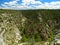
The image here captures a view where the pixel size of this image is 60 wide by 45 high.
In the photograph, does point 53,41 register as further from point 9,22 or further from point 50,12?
point 9,22

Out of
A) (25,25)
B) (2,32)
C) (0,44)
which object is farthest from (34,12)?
(0,44)

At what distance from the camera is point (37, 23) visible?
4738 millimetres

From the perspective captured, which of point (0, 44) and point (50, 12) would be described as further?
point (50, 12)

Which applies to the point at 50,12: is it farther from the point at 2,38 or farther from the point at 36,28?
the point at 2,38

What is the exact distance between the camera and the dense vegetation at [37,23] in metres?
4.59

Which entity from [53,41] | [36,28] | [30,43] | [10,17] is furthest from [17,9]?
[53,41]

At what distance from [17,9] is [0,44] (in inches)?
48.8

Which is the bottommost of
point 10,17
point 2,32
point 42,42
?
point 42,42

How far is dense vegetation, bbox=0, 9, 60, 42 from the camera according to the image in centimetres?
459

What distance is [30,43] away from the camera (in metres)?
4.41

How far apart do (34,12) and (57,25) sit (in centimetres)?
77

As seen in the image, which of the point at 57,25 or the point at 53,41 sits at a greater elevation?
the point at 57,25

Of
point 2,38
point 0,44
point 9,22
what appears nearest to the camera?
point 0,44

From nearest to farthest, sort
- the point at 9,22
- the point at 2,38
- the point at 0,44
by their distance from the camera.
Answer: the point at 0,44, the point at 2,38, the point at 9,22
